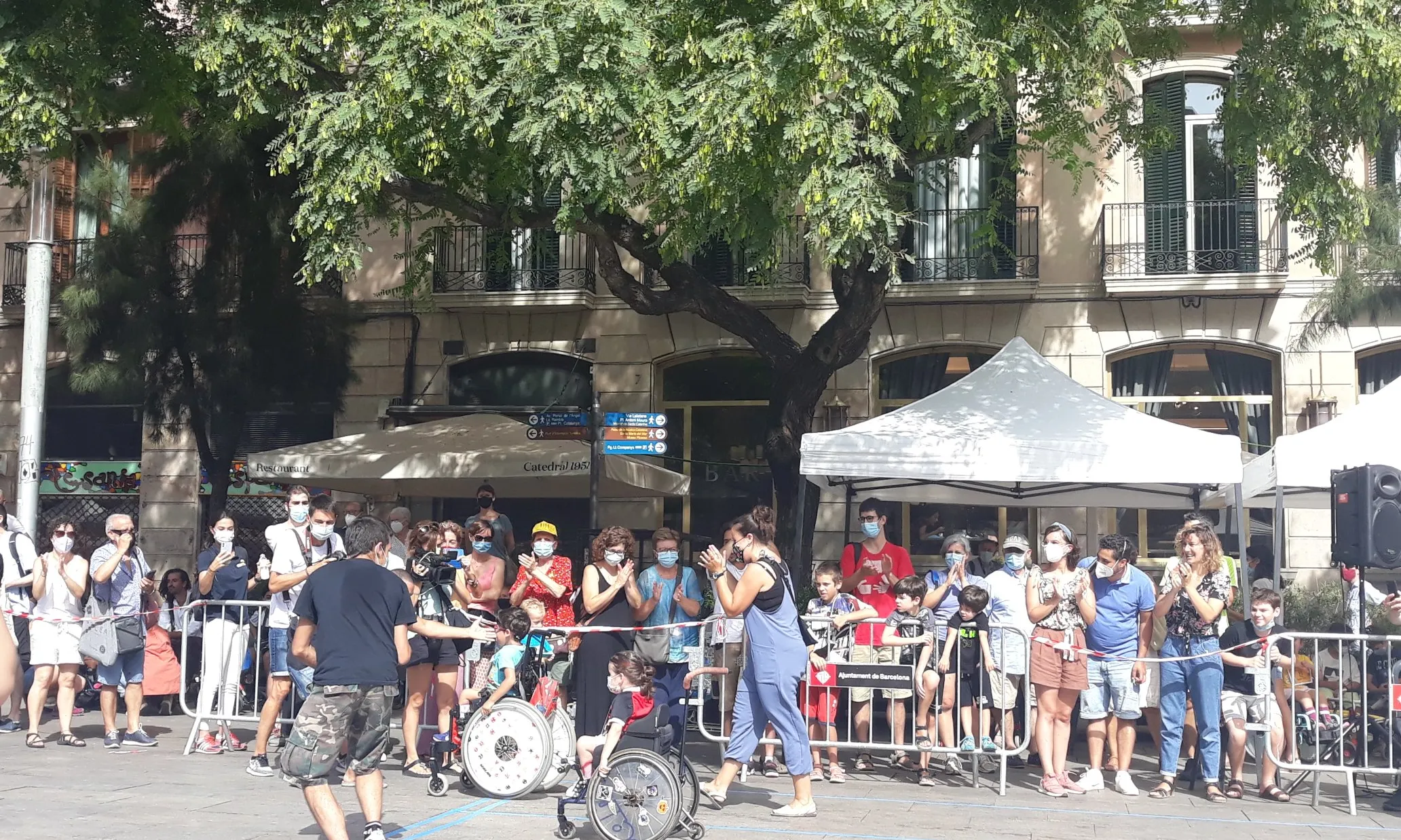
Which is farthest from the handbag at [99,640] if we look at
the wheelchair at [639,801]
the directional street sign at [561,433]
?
the wheelchair at [639,801]

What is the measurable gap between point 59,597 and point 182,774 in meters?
2.30

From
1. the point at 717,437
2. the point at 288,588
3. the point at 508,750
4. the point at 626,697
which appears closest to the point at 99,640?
the point at 288,588

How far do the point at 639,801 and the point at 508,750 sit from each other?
59.5 inches

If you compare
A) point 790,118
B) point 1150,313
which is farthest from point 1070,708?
point 1150,313

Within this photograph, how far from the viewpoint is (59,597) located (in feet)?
35.8

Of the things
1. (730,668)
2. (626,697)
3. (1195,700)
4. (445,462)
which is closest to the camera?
(626,697)

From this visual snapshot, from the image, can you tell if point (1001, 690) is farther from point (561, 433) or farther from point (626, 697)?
point (561, 433)

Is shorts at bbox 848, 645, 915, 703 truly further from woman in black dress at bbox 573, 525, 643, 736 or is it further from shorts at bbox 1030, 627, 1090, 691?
woman in black dress at bbox 573, 525, 643, 736

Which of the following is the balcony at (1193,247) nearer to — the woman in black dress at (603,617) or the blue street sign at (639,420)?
the blue street sign at (639,420)

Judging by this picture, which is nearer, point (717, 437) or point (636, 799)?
point (636, 799)

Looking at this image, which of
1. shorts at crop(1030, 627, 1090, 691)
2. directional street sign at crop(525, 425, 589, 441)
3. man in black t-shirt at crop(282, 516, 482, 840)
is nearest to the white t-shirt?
man in black t-shirt at crop(282, 516, 482, 840)

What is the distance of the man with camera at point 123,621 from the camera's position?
1081 cm

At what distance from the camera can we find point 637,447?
44.1 ft

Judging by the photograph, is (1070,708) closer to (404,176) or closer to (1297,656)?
(1297,656)
